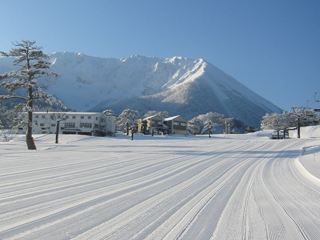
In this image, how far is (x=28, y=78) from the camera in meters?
19.1

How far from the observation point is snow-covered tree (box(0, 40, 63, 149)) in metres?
18.8

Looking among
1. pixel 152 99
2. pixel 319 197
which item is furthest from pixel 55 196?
pixel 152 99

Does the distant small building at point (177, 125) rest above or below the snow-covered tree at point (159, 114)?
below

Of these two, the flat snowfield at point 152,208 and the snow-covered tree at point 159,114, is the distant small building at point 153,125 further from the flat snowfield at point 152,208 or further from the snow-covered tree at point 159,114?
the flat snowfield at point 152,208

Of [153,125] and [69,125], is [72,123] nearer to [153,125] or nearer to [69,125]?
[69,125]

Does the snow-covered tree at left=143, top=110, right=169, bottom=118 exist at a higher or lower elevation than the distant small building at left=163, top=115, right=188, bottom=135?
higher

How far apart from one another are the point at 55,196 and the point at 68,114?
210ft

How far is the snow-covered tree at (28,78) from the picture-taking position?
18.8m

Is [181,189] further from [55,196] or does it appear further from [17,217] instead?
[17,217]

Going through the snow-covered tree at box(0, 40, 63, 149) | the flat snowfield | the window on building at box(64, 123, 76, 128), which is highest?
the snow-covered tree at box(0, 40, 63, 149)

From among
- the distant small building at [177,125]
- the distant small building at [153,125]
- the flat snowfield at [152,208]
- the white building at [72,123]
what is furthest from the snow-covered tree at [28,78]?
the distant small building at [177,125]

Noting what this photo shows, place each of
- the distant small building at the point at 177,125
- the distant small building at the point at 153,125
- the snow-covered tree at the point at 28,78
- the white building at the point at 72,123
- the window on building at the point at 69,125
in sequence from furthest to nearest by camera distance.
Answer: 1. the distant small building at the point at 177,125
2. the distant small building at the point at 153,125
3. the window on building at the point at 69,125
4. the white building at the point at 72,123
5. the snow-covered tree at the point at 28,78

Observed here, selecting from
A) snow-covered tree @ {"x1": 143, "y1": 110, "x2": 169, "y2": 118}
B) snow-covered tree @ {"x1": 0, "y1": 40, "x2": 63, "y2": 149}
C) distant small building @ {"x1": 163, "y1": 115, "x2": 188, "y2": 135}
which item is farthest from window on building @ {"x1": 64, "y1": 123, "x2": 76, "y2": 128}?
snow-covered tree @ {"x1": 0, "y1": 40, "x2": 63, "y2": 149}

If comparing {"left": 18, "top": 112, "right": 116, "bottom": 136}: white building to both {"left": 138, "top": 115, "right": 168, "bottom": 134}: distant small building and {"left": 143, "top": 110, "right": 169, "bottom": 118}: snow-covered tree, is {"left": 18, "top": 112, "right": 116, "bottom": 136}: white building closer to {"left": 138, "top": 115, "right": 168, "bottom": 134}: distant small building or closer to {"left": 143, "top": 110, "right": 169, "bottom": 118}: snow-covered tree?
{"left": 138, "top": 115, "right": 168, "bottom": 134}: distant small building
